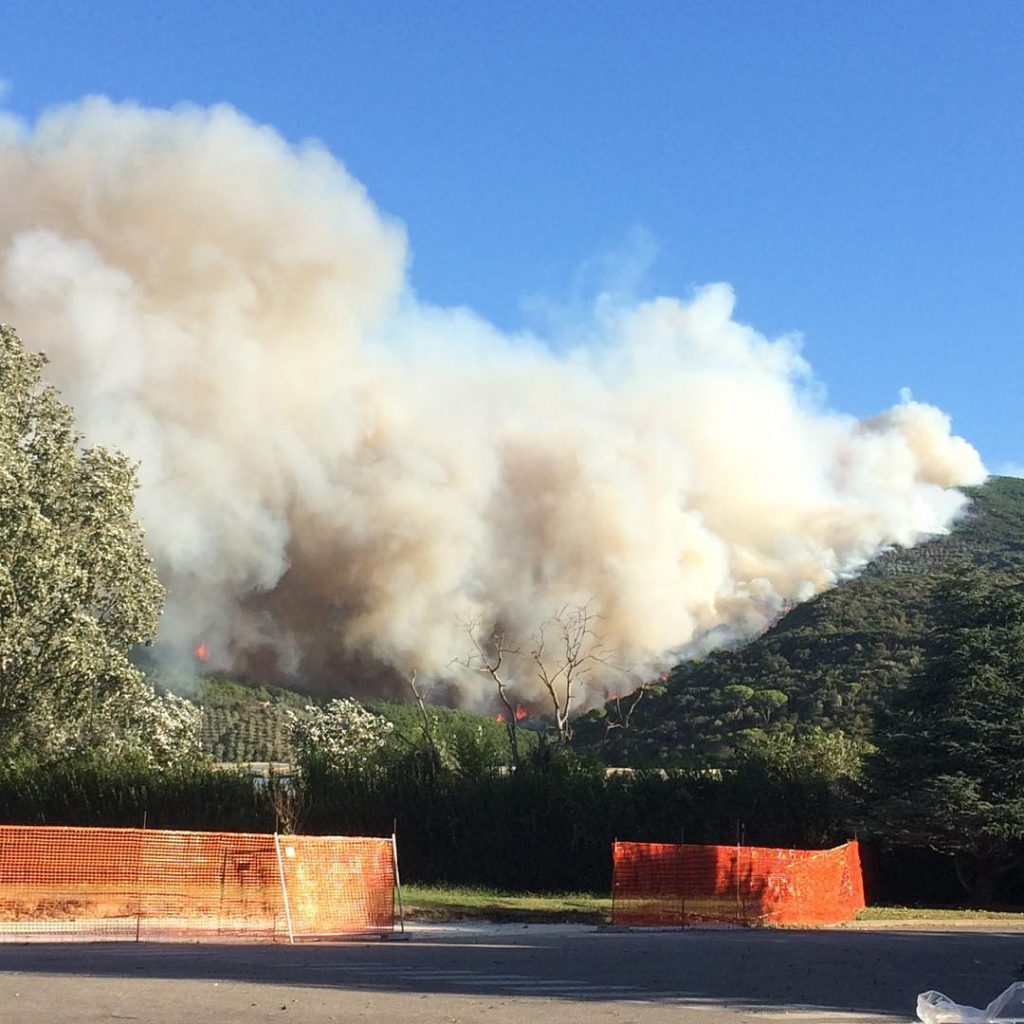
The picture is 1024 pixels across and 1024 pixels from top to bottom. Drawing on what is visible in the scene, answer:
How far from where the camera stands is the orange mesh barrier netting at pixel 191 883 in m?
20.8

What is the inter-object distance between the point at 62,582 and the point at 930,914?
20.5 metres

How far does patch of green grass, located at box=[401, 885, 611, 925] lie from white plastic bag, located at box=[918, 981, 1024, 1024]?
15.3 meters

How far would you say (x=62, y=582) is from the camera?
3145cm

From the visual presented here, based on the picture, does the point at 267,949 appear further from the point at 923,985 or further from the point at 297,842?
the point at 923,985

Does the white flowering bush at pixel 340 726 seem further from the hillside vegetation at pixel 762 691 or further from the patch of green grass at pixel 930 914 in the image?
the patch of green grass at pixel 930 914

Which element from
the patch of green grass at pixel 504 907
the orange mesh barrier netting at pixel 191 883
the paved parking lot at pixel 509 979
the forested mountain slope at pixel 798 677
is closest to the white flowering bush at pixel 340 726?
the forested mountain slope at pixel 798 677

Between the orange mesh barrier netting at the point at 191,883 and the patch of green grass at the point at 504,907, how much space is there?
2.76 meters

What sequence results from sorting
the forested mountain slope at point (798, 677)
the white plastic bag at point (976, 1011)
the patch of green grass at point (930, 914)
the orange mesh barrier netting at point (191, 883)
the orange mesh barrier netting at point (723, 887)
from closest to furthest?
the white plastic bag at point (976, 1011) → the orange mesh barrier netting at point (191, 883) → the orange mesh barrier netting at point (723, 887) → the patch of green grass at point (930, 914) → the forested mountain slope at point (798, 677)

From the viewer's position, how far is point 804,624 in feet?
221

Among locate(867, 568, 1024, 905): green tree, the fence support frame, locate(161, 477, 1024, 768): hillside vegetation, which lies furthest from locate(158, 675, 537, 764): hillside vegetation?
the fence support frame

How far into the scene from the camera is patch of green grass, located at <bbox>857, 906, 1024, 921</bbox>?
81.4ft

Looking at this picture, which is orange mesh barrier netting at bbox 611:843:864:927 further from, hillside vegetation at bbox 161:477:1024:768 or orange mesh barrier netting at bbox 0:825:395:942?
hillside vegetation at bbox 161:477:1024:768

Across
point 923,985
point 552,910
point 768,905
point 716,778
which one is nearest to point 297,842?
point 552,910

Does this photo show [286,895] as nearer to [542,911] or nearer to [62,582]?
[542,911]
